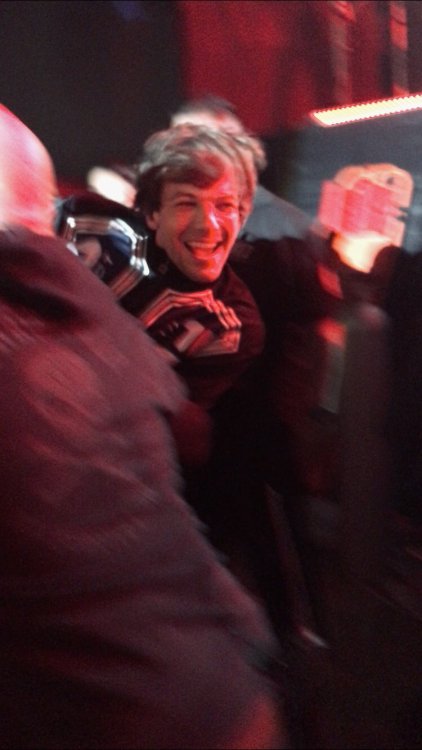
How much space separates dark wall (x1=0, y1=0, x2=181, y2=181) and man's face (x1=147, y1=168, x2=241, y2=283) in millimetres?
155

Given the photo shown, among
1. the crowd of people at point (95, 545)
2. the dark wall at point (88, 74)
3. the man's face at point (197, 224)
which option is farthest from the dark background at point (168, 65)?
the crowd of people at point (95, 545)

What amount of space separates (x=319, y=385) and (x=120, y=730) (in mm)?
831

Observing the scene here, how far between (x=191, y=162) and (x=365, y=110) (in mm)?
362

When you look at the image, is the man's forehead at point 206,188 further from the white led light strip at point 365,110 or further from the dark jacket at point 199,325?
the white led light strip at point 365,110

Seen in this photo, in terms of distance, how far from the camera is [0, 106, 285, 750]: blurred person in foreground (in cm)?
87

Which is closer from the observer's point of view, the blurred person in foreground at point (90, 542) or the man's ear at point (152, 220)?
the blurred person in foreground at point (90, 542)

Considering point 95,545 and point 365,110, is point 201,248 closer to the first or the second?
point 365,110

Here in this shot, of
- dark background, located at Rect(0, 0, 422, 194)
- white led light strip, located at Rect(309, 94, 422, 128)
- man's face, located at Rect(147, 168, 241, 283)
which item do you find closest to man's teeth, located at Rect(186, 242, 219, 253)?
man's face, located at Rect(147, 168, 241, 283)

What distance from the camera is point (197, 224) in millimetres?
1650

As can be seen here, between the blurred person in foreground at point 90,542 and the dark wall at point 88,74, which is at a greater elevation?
the dark wall at point 88,74

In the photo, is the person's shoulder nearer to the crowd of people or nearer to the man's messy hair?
the man's messy hair

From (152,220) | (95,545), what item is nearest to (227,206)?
(152,220)

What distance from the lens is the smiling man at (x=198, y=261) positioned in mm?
1651

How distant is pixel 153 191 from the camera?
5.50ft
